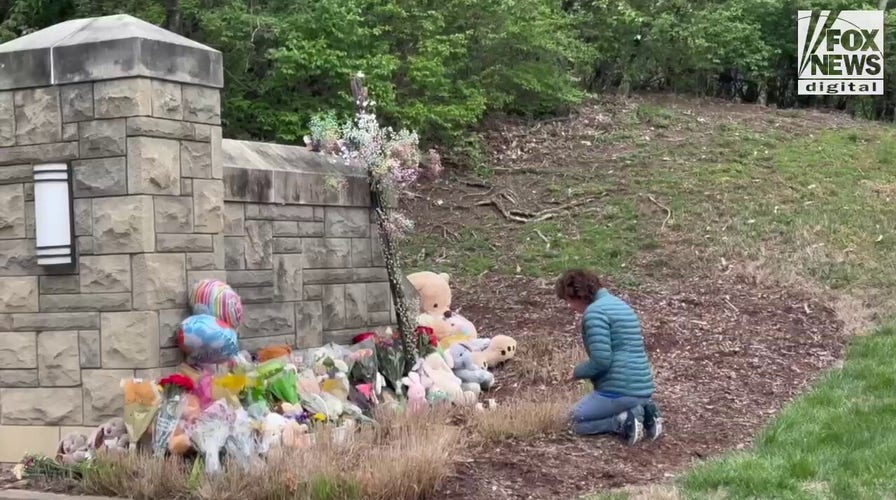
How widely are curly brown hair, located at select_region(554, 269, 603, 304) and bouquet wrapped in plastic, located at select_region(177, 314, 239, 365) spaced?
214cm

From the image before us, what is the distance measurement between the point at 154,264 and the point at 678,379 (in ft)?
14.4

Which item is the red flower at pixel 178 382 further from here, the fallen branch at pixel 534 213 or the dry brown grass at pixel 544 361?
the fallen branch at pixel 534 213

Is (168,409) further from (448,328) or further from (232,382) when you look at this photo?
(448,328)

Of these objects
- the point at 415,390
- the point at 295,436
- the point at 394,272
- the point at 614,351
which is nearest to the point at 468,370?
the point at 415,390

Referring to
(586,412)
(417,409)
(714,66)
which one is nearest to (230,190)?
(417,409)

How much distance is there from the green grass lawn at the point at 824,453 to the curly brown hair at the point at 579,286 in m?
1.36

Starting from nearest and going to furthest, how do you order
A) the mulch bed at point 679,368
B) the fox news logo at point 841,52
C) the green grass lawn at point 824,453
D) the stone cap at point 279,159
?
the green grass lawn at point 824,453, the mulch bed at point 679,368, the stone cap at point 279,159, the fox news logo at point 841,52

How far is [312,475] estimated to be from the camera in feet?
16.3

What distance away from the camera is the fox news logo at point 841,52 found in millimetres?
18359

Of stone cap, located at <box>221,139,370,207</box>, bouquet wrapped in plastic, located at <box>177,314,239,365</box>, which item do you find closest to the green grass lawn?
bouquet wrapped in plastic, located at <box>177,314,239,365</box>

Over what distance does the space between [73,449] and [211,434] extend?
94cm

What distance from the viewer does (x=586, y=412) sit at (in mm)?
6449

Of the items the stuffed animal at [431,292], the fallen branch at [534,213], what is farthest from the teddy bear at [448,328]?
the fallen branch at [534,213]

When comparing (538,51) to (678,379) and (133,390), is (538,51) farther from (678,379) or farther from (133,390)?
(133,390)
